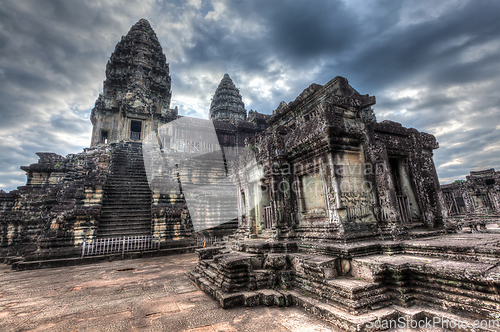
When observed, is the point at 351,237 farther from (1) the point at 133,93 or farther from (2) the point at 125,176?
(1) the point at 133,93

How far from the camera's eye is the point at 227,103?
37.4 meters

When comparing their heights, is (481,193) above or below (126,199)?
below

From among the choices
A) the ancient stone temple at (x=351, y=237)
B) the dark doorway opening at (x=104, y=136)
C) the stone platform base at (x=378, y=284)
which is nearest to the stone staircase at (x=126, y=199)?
the ancient stone temple at (x=351, y=237)

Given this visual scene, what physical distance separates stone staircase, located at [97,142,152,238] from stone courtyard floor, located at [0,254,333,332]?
589cm

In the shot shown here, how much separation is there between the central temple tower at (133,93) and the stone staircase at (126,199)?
6868mm

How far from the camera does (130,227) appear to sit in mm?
12516

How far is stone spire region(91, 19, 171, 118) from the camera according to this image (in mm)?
25391

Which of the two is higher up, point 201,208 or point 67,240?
point 201,208

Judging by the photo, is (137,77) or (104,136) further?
(104,136)

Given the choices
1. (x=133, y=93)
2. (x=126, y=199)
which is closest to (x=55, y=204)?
(x=126, y=199)

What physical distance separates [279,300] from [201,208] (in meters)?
11.9

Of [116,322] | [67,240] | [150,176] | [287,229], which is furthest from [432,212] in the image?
[150,176]

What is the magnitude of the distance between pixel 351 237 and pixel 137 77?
28676 millimetres

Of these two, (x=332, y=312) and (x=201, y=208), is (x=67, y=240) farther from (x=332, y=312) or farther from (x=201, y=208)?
(x=332, y=312)
